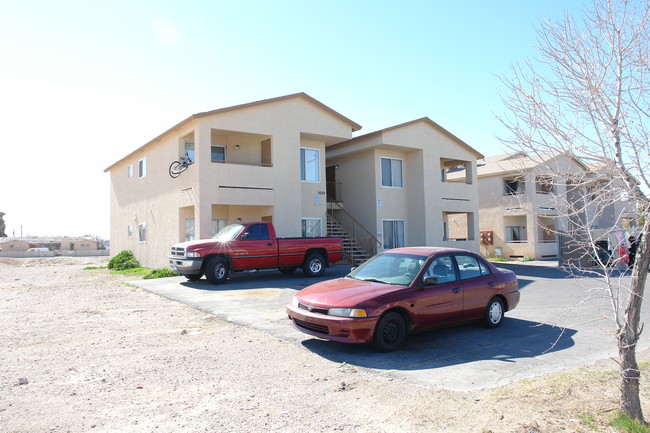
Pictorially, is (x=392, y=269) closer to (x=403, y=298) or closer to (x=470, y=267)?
(x=403, y=298)

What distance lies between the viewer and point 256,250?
15430mm

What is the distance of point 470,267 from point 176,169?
1459 cm

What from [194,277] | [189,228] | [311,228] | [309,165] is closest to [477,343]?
[194,277]

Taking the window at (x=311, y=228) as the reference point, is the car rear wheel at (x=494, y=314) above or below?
below

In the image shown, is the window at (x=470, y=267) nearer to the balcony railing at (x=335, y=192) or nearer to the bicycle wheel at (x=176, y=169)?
the bicycle wheel at (x=176, y=169)

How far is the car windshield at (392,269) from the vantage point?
7.67m

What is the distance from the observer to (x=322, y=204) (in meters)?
21.5

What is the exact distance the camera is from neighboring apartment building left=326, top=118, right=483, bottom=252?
23328mm

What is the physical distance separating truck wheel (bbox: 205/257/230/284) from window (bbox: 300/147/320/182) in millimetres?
7471

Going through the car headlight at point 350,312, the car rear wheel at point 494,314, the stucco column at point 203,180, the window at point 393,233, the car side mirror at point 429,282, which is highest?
the stucco column at point 203,180

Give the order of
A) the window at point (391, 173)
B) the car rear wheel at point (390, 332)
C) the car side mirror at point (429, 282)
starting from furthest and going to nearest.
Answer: the window at point (391, 173) → the car side mirror at point (429, 282) → the car rear wheel at point (390, 332)

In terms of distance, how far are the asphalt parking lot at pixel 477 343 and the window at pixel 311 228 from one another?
27.8 feet

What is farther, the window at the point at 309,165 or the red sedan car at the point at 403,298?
the window at the point at 309,165

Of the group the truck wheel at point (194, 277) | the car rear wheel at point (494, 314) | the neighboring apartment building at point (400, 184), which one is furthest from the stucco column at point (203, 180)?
the car rear wheel at point (494, 314)
